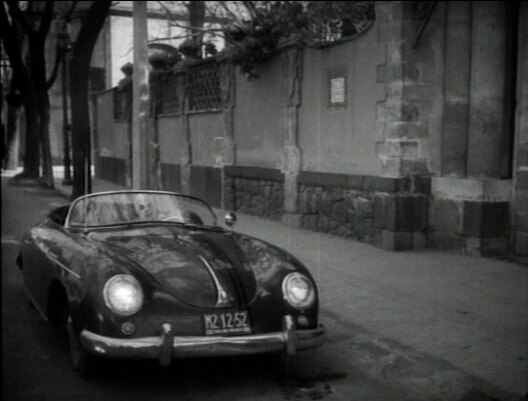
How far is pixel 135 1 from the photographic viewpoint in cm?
1059

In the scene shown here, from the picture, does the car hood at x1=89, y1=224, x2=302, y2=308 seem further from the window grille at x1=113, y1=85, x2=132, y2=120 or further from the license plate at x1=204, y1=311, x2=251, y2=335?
the window grille at x1=113, y1=85, x2=132, y2=120

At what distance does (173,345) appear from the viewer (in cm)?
407

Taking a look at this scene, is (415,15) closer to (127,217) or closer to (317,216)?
(317,216)

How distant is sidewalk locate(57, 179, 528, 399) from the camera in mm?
4965

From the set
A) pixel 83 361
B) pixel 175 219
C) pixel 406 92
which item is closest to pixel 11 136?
pixel 406 92

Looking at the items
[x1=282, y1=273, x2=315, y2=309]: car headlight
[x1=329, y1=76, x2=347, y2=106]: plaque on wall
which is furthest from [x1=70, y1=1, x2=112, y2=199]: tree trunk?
[x1=282, y1=273, x2=315, y2=309]: car headlight

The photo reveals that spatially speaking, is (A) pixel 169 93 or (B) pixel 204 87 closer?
(B) pixel 204 87

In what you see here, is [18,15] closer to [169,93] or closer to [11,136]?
[169,93]

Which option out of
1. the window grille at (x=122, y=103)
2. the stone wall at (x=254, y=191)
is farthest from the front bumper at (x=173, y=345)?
the window grille at (x=122, y=103)

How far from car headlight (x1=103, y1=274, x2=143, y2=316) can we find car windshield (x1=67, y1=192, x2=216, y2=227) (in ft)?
4.13

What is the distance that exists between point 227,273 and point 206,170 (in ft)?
36.4

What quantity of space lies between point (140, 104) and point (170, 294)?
6683 millimetres

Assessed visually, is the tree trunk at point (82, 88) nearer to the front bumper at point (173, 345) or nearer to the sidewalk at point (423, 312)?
the sidewalk at point (423, 312)

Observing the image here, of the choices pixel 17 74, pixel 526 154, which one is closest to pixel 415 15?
pixel 526 154
